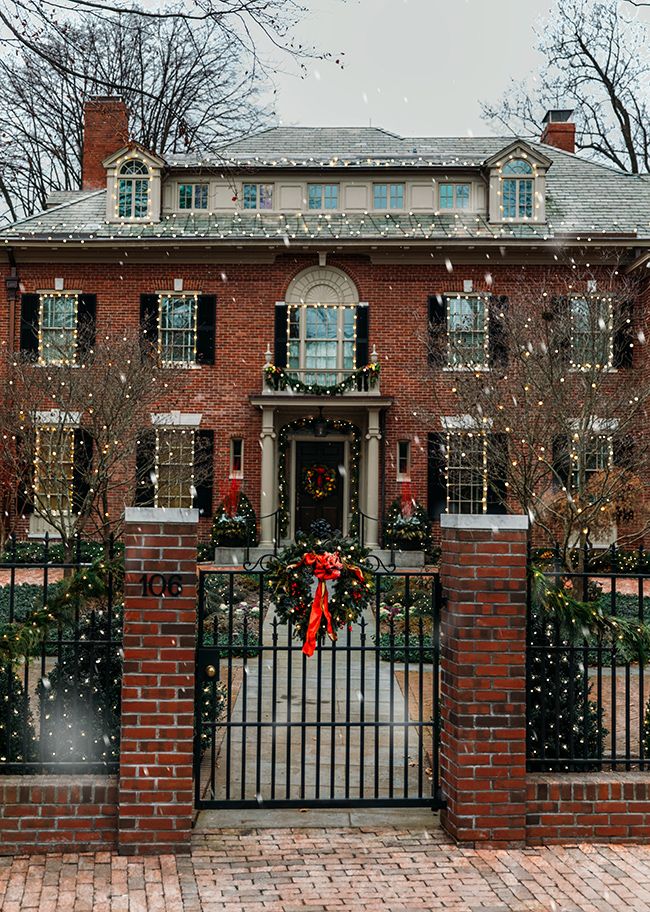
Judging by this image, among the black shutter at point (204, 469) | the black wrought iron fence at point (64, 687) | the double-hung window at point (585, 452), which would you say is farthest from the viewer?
the black shutter at point (204, 469)

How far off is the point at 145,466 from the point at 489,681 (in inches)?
574

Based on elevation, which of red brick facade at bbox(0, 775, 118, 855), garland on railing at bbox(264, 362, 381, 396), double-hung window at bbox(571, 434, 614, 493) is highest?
garland on railing at bbox(264, 362, 381, 396)

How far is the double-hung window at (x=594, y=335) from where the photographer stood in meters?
15.0

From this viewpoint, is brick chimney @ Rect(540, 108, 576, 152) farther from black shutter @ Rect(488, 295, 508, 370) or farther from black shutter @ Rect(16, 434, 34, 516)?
black shutter @ Rect(16, 434, 34, 516)

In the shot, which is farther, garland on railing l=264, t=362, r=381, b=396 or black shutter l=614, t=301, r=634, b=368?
garland on railing l=264, t=362, r=381, b=396

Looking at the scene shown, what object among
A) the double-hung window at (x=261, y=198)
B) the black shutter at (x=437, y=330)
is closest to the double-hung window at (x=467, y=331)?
the black shutter at (x=437, y=330)

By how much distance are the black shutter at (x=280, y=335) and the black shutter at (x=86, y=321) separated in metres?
4.08

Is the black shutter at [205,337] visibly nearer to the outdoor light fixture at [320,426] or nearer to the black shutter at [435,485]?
the outdoor light fixture at [320,426]

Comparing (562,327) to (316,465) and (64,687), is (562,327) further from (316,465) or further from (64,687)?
(64,687)

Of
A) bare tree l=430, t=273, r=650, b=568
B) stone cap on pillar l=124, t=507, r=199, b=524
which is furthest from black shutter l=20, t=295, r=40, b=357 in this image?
stone cap on pillar l=124, t=507, r=199, b=524

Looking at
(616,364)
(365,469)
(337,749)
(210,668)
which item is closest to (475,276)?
(616,364)

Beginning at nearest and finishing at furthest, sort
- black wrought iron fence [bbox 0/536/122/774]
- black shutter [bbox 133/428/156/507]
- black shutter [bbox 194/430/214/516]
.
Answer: black wrought iron fence [bbox 0/536/122/774], black shutter [bbox 133/428/156/507], black shutter [bbox 194/430/214/516]

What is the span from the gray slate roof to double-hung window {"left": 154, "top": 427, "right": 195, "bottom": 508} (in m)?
4.46

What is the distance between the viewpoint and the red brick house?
19.7 meters
